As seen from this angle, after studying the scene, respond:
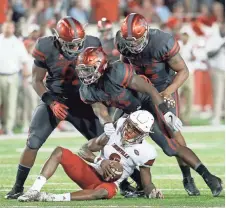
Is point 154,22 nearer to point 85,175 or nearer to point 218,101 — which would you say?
point 218,101

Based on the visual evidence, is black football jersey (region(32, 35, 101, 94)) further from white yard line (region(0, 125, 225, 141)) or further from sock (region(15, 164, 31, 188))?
white yard line (region(0, 125, 225, 141))

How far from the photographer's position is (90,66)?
8164 mm

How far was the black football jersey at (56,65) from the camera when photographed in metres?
8.70

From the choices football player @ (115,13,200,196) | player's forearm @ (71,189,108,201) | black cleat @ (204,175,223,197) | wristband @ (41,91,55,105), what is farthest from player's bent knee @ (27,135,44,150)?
black cleat @ (204,175,223,197)

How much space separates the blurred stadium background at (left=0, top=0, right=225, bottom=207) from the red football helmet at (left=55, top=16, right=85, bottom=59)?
1448 millimetres

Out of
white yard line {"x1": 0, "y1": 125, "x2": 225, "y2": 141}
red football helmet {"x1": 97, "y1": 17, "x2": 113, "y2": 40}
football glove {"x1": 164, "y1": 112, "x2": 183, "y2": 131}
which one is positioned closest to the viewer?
football glove {"x1": 164, "y1": 112, "x2": 183, "y2": 131}

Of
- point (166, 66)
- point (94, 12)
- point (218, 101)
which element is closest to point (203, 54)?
point (218, 101)

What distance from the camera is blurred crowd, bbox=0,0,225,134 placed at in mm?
15195

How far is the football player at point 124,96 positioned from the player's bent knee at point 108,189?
440 mm

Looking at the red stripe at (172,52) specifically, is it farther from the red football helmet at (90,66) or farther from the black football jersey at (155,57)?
the red football helmet at (90,66)

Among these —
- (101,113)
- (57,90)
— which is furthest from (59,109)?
(101,113)

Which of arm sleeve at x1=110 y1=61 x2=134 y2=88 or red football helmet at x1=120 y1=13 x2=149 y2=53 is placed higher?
red football helmet at x1=120 y1=13 x2=149 y2=53

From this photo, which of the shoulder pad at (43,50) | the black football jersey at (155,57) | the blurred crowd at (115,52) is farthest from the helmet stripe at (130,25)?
the blurred crowd at (115,52)

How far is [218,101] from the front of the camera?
57.2 ft
